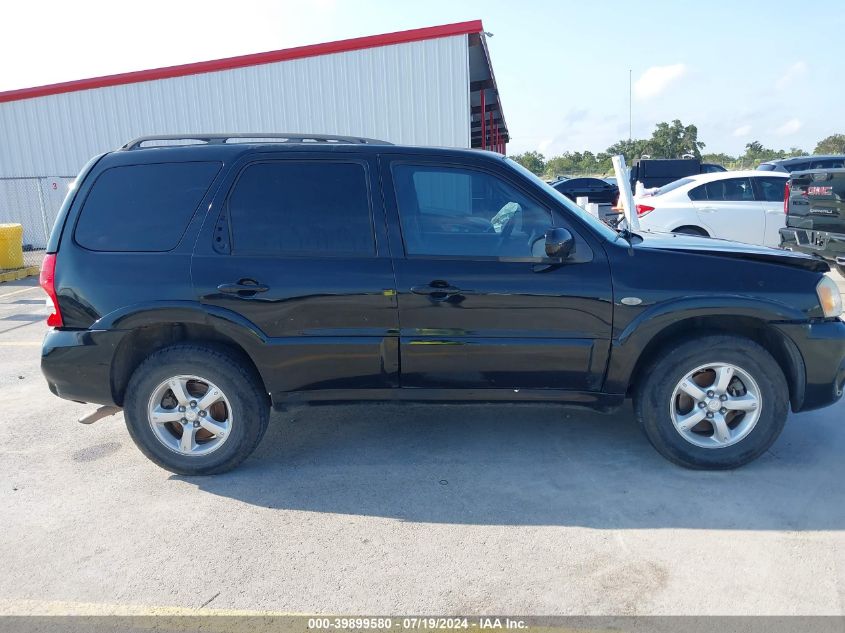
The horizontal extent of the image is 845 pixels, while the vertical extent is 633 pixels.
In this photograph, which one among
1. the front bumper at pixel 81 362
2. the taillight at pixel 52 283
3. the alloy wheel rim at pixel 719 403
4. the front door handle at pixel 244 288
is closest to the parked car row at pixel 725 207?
the alloy wheel rim at pixel 719 403

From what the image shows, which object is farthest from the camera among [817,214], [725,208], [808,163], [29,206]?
[29,206]

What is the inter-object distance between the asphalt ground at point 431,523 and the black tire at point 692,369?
128 mm

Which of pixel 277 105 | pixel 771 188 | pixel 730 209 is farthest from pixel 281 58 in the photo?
pixel 771 188

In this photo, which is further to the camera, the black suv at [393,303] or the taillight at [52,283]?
the taillight at [52,283]

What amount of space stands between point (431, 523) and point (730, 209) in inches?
337

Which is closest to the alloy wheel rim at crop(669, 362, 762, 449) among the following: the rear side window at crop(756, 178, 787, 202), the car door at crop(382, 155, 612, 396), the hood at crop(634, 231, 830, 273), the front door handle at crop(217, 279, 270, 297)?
the car door at crop(382, 155, 612, 396)

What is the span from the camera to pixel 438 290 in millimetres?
3666

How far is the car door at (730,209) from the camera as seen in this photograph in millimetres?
9914

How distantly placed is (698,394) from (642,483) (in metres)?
0.61

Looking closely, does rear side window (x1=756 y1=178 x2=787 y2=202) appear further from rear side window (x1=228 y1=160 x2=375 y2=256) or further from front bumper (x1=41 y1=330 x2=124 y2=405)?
front bumper (x1=41 y1=330 x2=124 y2=405)

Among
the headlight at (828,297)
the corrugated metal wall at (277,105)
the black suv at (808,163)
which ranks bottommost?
the headlight at (828,297)

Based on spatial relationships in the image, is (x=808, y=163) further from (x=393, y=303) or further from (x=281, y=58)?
(x=393, y=303)

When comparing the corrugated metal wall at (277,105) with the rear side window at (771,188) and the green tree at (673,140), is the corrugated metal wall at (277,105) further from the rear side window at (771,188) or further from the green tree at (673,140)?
the green tree at (673,140)

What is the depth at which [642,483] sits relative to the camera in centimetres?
369
